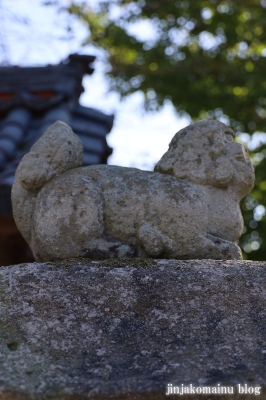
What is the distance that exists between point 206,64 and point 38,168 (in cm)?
529

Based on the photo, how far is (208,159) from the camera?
2154mm

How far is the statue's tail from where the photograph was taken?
215 cm

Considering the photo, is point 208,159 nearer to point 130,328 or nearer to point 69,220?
point 69,220

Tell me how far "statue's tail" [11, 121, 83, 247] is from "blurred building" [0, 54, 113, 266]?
101 centimetres

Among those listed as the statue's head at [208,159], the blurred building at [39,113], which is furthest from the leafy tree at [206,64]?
the statue's head at [208,159]

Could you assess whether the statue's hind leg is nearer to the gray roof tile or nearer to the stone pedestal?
the stone pedestal

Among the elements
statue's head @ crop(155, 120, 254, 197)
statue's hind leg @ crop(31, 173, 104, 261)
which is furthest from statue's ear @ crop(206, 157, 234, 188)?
statue's hind leg @ crop(31, 173, 104, 261)

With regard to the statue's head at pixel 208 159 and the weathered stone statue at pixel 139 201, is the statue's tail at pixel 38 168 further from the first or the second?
the statue's head at pixel 208 159

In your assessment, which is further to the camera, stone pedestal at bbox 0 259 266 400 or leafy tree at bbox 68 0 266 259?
leafy tree at bbox 68 0 266 259

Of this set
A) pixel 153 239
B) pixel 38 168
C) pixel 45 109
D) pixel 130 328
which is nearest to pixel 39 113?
pixel 45 109

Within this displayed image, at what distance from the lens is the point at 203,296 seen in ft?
5.98

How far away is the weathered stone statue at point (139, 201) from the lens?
203 centimetres

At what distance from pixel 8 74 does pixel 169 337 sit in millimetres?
3191

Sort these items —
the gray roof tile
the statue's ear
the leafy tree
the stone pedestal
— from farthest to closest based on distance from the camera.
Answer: the leafy tree, the gray roof tile, the statue's ear, the stone pedestal
